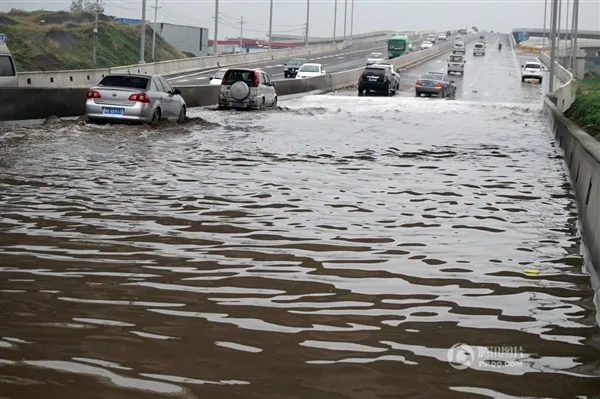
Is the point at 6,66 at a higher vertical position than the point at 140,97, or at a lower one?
higher

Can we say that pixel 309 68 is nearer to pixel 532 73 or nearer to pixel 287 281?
pixel 532 73

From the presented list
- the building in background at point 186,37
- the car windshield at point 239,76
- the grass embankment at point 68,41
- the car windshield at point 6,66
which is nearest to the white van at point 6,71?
the car windshield at point 6,66

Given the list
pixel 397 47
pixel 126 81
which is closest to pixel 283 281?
pixel 126 81

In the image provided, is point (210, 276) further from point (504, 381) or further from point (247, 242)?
point (504, 381)

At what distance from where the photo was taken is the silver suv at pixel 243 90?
3469cm

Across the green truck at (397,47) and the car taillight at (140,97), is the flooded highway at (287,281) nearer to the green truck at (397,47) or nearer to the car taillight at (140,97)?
the car taillight at (140,97)

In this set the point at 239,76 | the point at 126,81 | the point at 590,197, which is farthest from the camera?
the point at 239,76

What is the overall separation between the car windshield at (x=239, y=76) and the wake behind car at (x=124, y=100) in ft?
35.8

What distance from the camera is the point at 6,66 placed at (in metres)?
25.0

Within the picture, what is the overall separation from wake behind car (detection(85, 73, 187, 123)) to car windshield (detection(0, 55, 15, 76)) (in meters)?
2.42

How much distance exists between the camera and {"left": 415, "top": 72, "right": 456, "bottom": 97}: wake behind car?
2149 inches

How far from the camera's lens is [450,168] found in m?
18.0

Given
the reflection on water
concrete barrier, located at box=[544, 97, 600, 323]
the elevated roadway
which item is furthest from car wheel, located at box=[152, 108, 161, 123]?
the elevated roadway

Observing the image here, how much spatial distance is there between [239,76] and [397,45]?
242 ft
